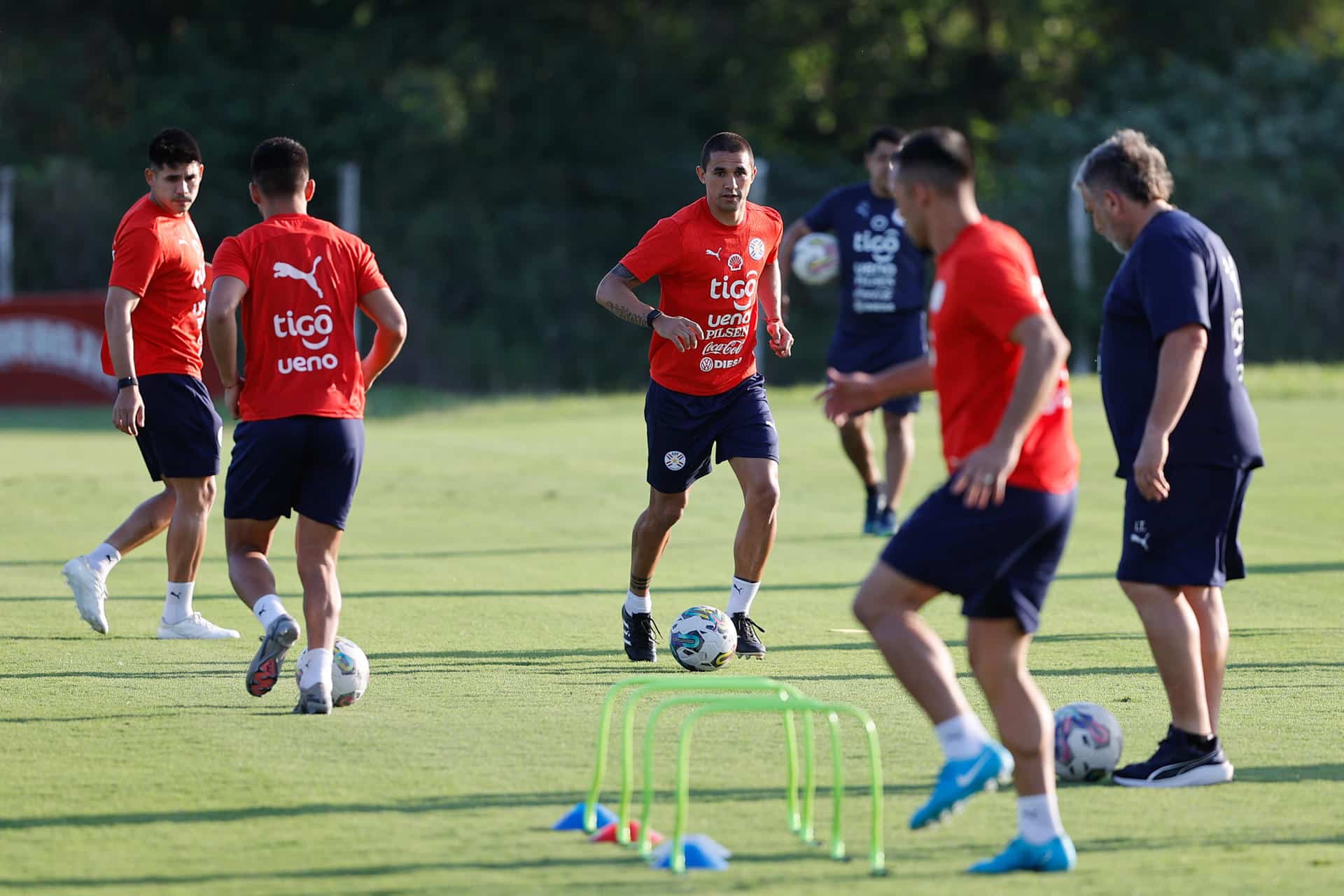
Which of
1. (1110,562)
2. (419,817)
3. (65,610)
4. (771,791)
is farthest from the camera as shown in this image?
(1110,562)

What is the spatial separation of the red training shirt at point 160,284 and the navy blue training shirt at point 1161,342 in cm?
449

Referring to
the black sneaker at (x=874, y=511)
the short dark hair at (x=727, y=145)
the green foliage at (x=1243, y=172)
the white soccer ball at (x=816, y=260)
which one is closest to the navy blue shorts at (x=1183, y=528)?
the short dark hair at (x=727, y=145)

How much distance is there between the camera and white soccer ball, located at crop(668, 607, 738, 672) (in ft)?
26.7

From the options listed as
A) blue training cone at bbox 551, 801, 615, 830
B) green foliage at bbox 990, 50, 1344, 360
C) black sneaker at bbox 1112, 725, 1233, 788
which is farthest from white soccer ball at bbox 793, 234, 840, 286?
green foliage at bbox 990, 50, 1344, 360

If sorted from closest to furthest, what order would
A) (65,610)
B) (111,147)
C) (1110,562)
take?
(65,610), (1110,562), (111,147)

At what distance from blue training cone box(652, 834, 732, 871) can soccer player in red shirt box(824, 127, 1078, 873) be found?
54 centimetres

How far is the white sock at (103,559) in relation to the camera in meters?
9.17

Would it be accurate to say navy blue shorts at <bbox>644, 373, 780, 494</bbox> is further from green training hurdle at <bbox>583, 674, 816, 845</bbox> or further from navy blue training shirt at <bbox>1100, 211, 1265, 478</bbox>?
green training hurdle at <bbox>583, 674, 816, 845</bbox>

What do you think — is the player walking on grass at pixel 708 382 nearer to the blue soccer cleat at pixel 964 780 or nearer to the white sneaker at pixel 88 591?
the white sneaker at pixel 88 591

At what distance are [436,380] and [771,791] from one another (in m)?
24.7

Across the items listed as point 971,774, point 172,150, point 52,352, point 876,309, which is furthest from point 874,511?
point 52,352

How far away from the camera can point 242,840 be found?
539cm

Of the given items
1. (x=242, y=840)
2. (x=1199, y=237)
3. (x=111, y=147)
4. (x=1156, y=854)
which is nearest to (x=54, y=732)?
(x=242, y=840)

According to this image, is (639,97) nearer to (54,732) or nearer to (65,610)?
(65,610)
